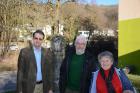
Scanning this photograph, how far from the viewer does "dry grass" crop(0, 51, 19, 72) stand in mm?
22997

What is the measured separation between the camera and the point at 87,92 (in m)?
5.46

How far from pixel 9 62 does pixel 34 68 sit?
2055 centimetres

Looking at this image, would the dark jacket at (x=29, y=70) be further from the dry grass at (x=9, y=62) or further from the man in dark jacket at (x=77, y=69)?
the dry grass at (x=9, y=62)

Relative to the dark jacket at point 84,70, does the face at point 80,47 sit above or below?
above

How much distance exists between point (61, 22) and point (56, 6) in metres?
4.15

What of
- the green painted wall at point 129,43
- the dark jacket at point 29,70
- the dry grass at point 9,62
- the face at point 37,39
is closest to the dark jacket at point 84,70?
the dark jacket at point 29,70

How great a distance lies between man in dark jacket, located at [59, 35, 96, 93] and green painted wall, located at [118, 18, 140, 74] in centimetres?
1404

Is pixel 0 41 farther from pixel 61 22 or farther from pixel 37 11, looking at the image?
pixel 61 22

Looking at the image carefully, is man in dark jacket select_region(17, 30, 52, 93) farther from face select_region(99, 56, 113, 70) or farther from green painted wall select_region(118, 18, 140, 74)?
green painted wall select_region(118, 18, 140, 74)

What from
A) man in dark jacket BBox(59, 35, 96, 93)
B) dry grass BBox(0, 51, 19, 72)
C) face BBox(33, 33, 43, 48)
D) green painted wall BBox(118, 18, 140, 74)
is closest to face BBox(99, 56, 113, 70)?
man in dark jacket BBox(59, 35, 96, 93)

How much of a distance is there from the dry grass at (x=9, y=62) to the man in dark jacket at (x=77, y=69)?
56.0 ft

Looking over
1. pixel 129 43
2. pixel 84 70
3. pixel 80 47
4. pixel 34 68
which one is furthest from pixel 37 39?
pixel 129 43

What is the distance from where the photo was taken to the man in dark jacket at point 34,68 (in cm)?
573

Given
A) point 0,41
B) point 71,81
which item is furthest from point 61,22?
point 71,81
